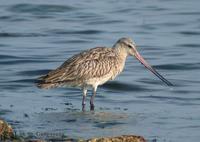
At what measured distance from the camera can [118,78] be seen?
19094 mm

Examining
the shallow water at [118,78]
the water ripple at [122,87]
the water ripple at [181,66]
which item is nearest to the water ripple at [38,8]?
the shallow water at [118,78]

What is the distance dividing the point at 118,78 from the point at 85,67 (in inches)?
135

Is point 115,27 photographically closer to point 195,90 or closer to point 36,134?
point 195,90

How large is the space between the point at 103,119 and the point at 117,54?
2.47 m

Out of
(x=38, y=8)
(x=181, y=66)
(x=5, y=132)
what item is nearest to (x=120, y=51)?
(x=181, y=66)

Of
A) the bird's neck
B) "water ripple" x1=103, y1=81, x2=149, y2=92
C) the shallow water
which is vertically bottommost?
"water ripple" x1=103, y1=81, x2=149, y2=92

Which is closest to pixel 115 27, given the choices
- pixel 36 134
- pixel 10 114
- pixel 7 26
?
pixel 7 26

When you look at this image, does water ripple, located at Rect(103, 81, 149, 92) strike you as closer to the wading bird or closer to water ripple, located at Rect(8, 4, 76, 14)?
the wading bird

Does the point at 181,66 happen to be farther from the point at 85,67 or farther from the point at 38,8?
the point at 38,8

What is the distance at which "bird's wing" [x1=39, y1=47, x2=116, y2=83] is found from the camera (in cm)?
1545

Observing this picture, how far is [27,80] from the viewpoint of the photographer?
18531mm

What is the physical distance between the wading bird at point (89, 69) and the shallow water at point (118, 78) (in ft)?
1.40

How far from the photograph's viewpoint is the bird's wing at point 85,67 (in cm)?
1545

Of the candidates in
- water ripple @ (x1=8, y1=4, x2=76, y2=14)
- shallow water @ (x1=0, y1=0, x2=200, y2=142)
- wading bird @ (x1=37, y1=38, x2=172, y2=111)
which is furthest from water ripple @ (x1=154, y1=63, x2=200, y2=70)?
water ripple @ (x1=8, y1=4, x2=76, y2=14)
